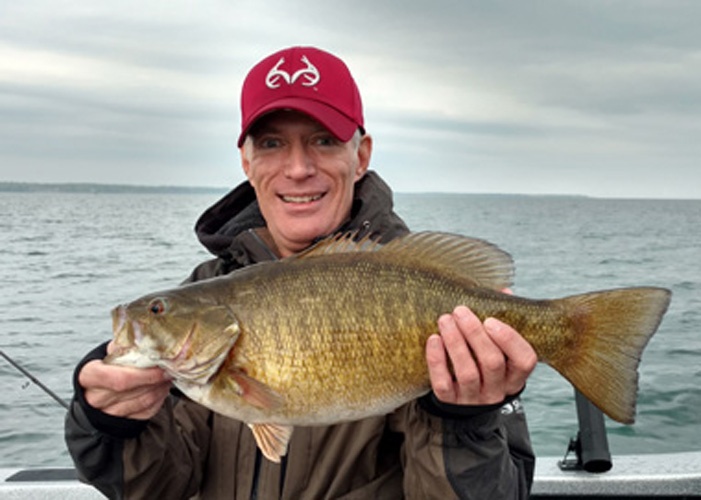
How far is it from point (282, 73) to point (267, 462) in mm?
1672

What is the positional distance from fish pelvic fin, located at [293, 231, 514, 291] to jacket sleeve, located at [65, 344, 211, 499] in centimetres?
86

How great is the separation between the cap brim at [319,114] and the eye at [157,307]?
1007 millimetres

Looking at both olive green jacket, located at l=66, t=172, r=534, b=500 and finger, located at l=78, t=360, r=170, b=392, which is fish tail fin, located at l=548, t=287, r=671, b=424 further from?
finger, located at l=78, t=360, r=170, b=392

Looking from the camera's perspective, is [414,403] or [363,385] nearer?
[363,385]

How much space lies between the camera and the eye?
228cm

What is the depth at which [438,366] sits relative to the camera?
7.37 ft

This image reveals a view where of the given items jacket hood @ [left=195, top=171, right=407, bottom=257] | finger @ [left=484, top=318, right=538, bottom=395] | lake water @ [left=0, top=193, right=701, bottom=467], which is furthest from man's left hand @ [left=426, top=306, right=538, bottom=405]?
lake water @ [left=0, top=193, right=701, bottom=467]

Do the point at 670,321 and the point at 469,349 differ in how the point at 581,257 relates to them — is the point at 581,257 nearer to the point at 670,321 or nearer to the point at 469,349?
the point at 670,321

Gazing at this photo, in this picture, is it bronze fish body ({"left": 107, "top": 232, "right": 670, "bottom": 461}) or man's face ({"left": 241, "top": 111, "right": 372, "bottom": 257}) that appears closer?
bronze fish body ({"left": 107, "top": 232, "right": 670, "bottom": 461})

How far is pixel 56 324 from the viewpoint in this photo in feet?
46.9

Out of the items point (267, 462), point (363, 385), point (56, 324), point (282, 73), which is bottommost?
point (56, 324)

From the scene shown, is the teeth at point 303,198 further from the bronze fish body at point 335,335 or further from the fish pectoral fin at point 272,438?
the fish pectoral fin at point 272,438

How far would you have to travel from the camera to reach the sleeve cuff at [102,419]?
2.32 m

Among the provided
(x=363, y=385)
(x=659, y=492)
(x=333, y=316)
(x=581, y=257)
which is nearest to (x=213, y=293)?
(x=333, y=316)
